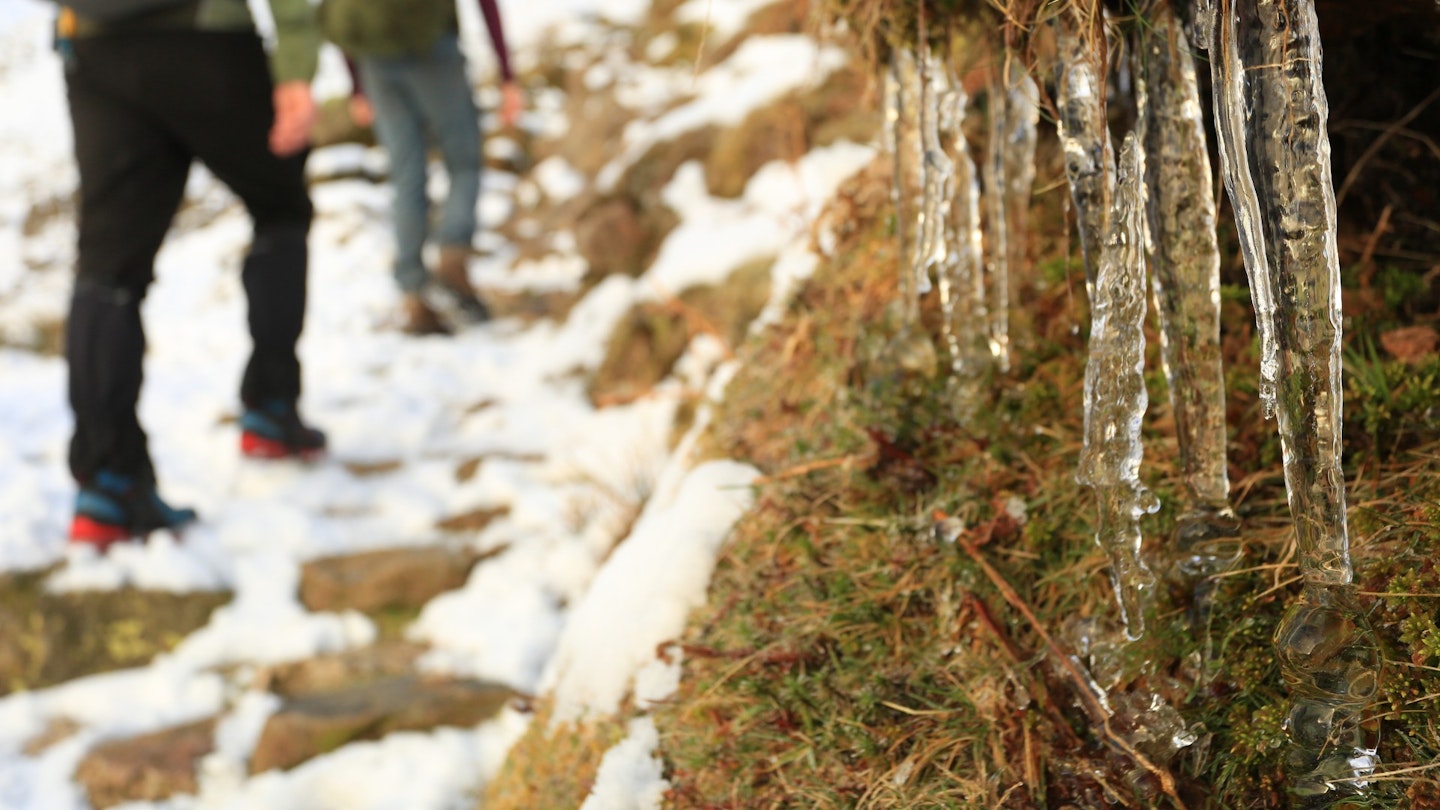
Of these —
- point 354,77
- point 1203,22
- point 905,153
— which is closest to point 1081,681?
point 1203,22

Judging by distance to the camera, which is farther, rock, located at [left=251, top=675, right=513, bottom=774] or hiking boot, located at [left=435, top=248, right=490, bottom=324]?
hiking boot, located at [left=435, top=248, right=490, bottom=324]

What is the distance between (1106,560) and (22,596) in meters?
3.39

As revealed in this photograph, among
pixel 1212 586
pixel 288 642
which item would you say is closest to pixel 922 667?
pixel 1212 586

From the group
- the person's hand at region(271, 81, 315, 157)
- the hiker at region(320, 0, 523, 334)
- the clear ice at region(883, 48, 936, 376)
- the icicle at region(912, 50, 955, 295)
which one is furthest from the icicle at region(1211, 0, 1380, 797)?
the hiker at region(320, 0, 523, 334)

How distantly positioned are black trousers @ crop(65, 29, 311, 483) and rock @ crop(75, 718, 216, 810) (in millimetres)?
1045

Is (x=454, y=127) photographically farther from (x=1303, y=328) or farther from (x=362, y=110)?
(x=1303, y=328)

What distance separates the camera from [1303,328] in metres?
1.22

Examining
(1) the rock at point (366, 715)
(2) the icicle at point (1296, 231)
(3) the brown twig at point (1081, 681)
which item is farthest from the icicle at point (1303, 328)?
(1) the rock at point (366, 715)

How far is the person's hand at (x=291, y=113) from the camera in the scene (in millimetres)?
3326

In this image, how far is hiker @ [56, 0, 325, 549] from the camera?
311 centimetres

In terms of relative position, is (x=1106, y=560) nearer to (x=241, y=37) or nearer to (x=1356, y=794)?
(x=1356, y=794)

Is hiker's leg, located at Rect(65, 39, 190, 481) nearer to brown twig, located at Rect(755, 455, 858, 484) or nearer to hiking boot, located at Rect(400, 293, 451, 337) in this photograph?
hiking boot, located at Rect(400, 293, 451, 337)

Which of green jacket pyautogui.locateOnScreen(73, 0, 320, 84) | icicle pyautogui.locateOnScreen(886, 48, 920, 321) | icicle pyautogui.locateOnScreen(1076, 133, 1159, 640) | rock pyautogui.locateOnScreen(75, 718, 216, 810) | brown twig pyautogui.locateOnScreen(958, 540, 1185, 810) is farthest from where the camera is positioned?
green jacket pyautogui.locateOnScreen(73, 0, 320, 84)

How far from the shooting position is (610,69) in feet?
31.8
